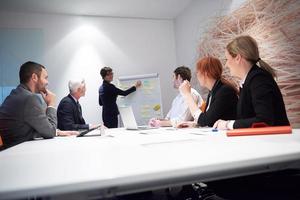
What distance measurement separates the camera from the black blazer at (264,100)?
4.32ft

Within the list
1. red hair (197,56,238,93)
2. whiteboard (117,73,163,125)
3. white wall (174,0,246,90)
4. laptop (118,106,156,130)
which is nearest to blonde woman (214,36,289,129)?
red hair (197,56,238,93)

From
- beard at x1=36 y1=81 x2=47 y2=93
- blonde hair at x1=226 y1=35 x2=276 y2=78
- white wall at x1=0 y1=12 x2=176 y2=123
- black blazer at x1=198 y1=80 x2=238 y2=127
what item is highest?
white wall at x1=0 y1=12 x2=176 y2=123

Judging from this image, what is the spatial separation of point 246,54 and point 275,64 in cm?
124

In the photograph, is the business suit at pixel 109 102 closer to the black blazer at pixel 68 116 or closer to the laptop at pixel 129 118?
the black blazer at pixel 68 116

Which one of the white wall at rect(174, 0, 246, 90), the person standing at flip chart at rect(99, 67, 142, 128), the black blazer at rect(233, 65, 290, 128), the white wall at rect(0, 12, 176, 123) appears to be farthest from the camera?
the white wall at rect(0, 12, 176, 123)

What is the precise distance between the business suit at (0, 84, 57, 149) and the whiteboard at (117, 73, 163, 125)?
110 inches

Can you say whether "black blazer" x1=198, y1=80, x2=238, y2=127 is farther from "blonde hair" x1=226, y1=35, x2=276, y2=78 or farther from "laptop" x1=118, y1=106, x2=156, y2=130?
"laptop" x1=118, y1=106, x2=156, y2=130

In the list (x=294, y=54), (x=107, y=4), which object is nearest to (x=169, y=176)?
(x=294, y=54)

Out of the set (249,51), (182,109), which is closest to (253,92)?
(249,51)

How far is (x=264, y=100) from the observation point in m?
1.33

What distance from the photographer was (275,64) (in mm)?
2623

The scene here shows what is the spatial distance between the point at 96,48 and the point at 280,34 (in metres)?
3.27

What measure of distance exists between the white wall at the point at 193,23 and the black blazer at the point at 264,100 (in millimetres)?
2057

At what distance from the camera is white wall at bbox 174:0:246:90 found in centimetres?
360
